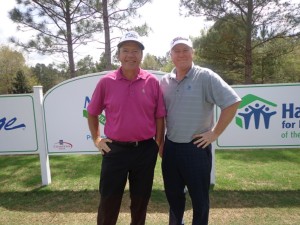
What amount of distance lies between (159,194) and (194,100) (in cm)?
204

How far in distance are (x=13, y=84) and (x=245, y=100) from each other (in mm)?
27514

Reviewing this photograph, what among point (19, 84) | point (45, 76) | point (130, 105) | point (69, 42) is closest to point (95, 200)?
point (130, 105)

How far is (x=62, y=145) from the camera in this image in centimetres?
433

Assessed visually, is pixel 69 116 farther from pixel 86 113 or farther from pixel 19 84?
pixel 19 84

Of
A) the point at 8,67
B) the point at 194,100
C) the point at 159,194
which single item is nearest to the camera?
the point at 194,100

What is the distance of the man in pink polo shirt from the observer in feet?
8.01

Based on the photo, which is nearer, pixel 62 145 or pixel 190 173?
pixel 190 173

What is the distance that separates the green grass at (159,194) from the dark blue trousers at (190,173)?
2.63ft

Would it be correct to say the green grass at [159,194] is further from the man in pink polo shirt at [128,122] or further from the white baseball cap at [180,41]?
the white baseball cap at [180,41]

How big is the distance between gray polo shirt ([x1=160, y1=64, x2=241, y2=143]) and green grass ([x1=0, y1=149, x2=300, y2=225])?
53.1 inches

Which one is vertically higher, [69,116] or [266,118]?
[69,116]

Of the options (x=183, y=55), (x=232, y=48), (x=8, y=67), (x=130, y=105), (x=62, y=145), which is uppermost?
(x=8, y=67)

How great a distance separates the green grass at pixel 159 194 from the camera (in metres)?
3.45

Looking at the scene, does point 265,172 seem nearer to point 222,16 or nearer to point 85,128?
point 85,128
